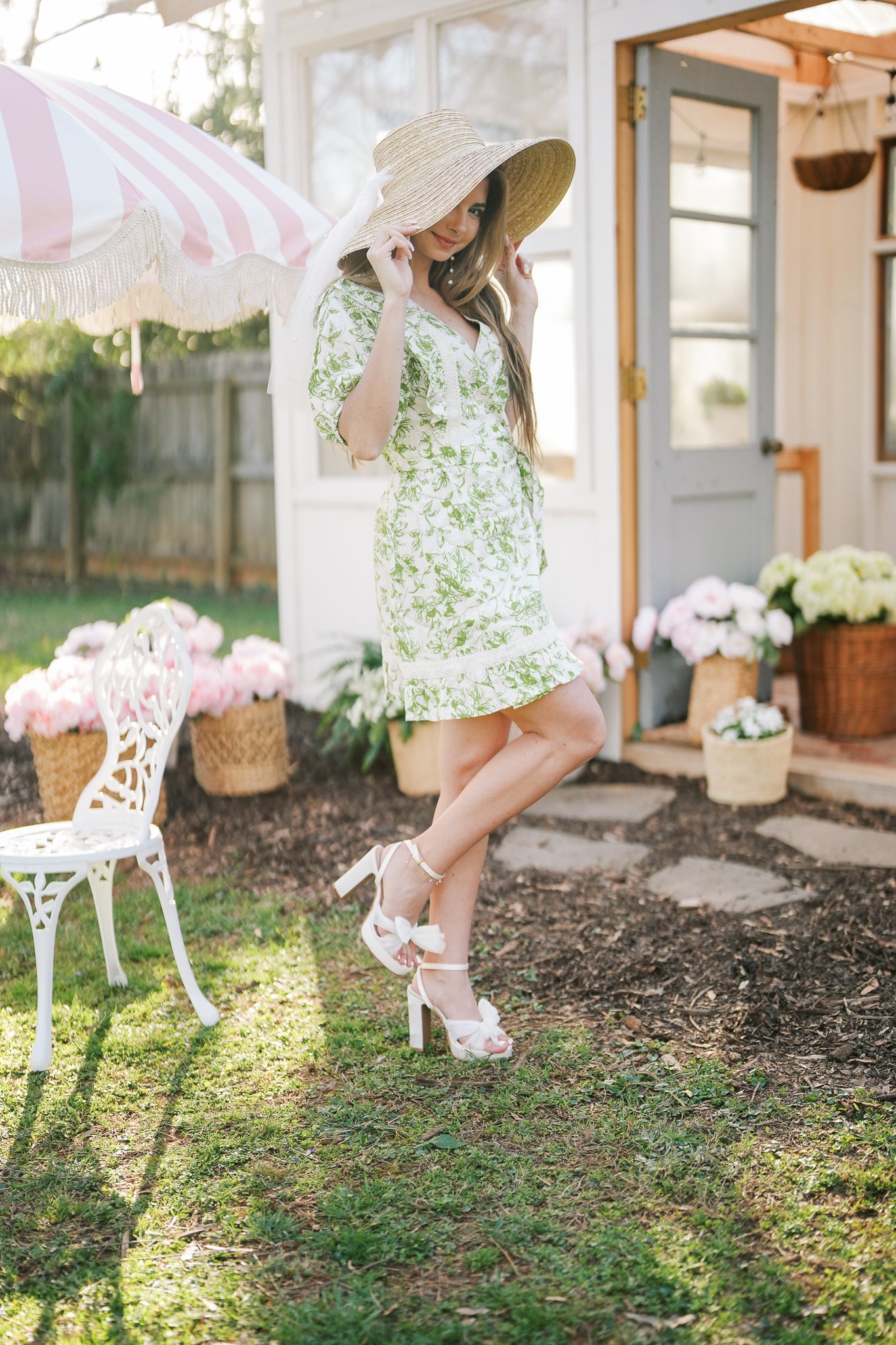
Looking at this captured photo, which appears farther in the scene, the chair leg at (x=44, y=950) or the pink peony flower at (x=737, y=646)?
the pink peony flower at (x=737, y=646)

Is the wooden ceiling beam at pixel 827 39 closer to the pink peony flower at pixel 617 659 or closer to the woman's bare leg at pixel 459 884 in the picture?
the pink peony flower at pixel 617 659

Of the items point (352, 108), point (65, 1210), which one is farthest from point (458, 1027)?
point (352, 108)

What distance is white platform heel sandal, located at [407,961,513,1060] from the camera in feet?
8.87

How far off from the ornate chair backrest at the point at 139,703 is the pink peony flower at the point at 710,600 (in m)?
2.22

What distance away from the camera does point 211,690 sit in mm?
4605

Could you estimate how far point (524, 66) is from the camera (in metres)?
5.00

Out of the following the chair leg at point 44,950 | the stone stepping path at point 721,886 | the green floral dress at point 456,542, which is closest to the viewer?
the green floral dress at point 456,542

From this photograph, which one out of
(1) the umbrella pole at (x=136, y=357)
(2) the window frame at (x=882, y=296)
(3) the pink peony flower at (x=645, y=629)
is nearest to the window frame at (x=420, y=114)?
(3) the pink peony flower at (x=645, y=629)

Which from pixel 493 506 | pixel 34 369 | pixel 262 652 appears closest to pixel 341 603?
pixel 262 652

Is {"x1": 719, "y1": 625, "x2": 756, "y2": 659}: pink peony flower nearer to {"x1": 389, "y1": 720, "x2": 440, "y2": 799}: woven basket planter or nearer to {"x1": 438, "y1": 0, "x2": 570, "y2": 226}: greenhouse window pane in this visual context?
{"x1": 389, "y1": 720, "x2": 440, "y2": 799}: woven basket planter

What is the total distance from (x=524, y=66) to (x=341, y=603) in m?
2.29

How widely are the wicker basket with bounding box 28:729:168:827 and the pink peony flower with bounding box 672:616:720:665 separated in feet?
6.25

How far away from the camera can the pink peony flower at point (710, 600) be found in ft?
15.8

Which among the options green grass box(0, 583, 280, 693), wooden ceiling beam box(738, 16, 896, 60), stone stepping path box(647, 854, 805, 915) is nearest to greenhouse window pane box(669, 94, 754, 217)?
wooden ceiling beam box(738, 16, 896, 60)
